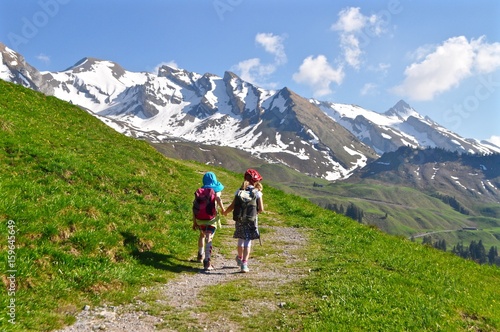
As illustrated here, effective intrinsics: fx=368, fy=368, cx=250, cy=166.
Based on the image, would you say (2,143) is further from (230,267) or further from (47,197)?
(230,267)

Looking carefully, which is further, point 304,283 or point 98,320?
point 304,283

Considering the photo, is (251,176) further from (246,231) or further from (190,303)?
(190,303)

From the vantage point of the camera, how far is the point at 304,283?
12844mm

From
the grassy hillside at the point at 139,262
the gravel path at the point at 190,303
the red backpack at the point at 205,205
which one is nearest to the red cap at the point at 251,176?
the red backpack at the point at 205,205

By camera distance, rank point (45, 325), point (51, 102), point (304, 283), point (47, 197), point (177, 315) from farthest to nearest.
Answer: point (51, 102) → point (47, 197) → point (304, 283) → point (177, 315) → point (45, 325)

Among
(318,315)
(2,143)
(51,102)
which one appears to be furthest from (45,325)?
(51,102)

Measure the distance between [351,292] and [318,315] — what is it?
2.31m

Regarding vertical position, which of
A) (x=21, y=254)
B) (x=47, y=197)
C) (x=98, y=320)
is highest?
(x=47, y=197)

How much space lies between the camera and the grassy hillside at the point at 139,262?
9.77 m

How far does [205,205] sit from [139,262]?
10.6 ft

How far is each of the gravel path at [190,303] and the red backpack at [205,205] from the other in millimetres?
2151

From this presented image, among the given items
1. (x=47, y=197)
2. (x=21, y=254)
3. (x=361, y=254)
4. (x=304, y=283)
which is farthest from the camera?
(x=361, y=254)

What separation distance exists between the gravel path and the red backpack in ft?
7.06

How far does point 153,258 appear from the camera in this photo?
557 inches
